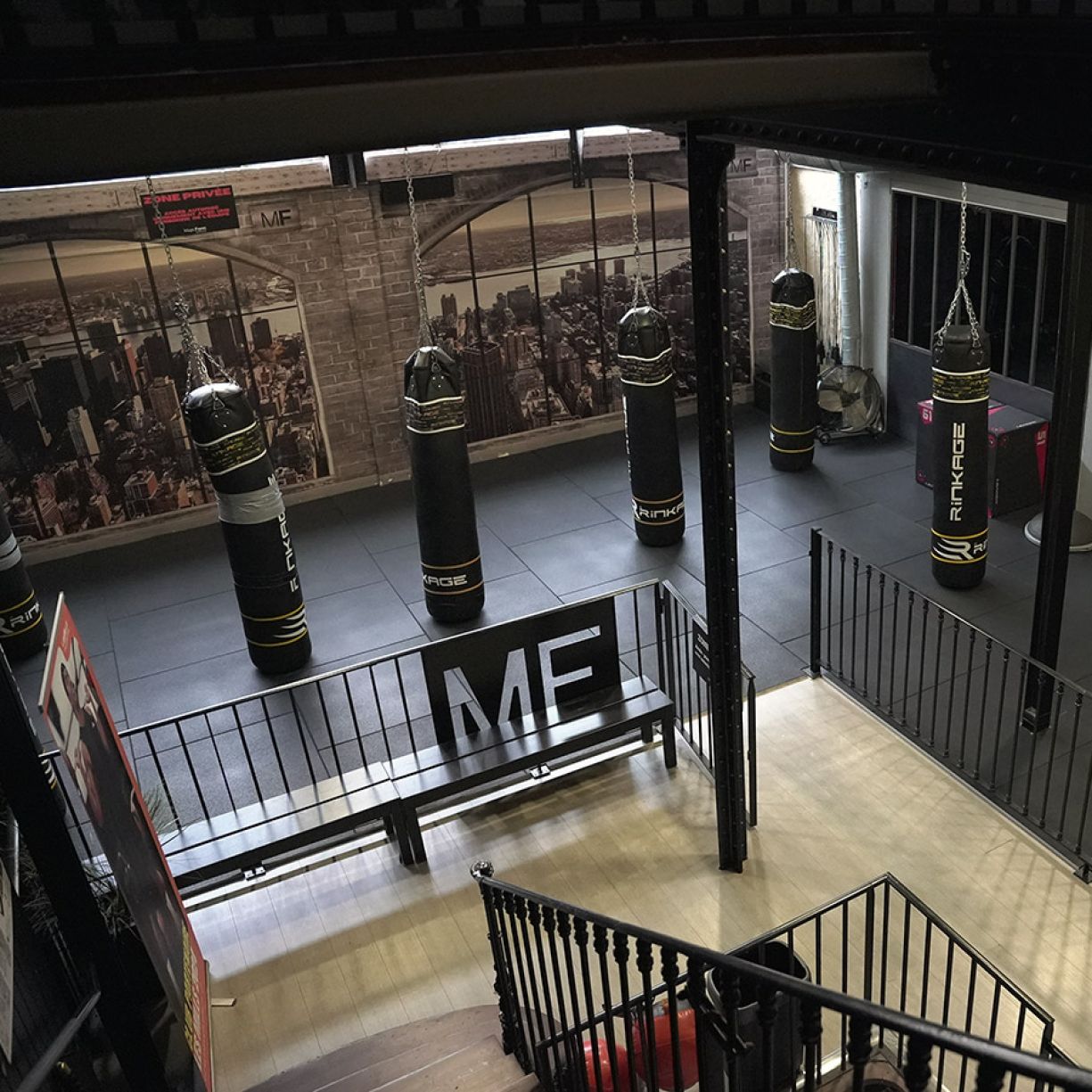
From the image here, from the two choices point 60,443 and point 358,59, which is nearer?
point 358,59

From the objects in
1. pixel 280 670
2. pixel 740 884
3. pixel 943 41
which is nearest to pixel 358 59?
pixel 943 41

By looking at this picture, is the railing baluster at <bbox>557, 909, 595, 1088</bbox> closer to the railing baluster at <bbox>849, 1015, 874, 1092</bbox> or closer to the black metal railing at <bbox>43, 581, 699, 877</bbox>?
→ the railing baluster at <bbox>849, 1015, 874, 1092</bbox>

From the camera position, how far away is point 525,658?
6.00 meters

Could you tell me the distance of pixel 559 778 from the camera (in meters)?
6.09

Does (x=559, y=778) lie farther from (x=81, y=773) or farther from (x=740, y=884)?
(x=81, y=773)

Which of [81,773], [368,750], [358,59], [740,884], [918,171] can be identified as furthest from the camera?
[368,750]

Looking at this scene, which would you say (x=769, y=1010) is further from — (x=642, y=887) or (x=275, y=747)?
(x=275, y=747)

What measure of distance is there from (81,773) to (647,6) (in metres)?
2.64

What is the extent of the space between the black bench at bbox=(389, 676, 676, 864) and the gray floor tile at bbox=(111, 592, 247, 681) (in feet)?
10.0

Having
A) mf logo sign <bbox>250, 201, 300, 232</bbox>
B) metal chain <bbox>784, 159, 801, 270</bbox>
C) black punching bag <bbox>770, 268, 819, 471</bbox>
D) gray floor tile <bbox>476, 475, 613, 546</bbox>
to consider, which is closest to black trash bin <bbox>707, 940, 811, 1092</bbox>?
→ gray floor tile <bbox>476, 475, 613, 546</bbox>

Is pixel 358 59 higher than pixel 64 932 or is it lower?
higher

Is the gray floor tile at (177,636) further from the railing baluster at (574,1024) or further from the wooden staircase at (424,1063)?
the railing baluster at (574,1024)

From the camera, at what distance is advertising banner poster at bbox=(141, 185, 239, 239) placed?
9297 mm

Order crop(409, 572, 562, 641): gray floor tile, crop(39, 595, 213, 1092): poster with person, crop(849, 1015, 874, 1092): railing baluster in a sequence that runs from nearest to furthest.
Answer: crop(849, 1015, 874, 1092): railing baluster, crop(39, 595, 213, 1092): poster with person, crop(409, 572, 562, 641): gray floor tile
